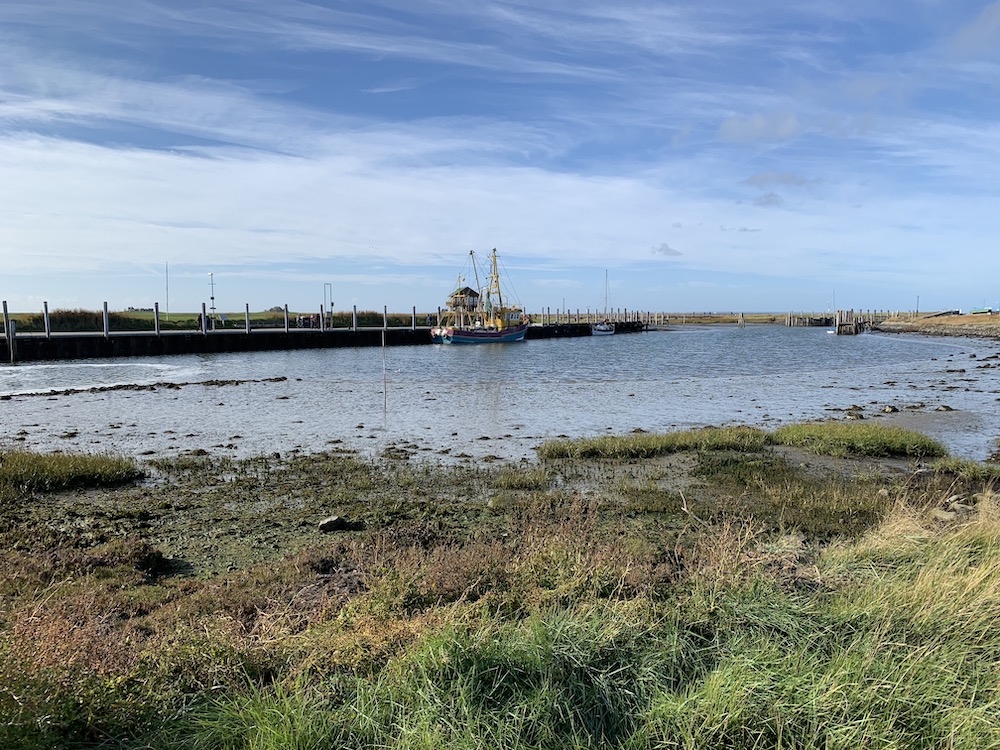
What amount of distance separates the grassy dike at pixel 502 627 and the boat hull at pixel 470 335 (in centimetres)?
6637

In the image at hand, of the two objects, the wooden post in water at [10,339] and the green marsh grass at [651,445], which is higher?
the wooden post in water at [10,339]

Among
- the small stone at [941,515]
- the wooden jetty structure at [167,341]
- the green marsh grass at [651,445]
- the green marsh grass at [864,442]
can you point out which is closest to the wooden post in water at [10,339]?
the wooden jetty structure at [167,341]

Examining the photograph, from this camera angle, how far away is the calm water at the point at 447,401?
20.0 meters

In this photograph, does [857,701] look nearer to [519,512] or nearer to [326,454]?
[519,512]

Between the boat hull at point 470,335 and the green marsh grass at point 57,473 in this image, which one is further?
the boat hull at point 470,335

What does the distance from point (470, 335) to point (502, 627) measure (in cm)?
7387

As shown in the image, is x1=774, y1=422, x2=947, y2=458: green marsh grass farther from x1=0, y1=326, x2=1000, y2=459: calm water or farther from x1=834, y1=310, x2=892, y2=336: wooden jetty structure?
x1=834, y1=310, x2=892, y2=336: wooden jetty structure

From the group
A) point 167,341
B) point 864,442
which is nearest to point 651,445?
point 864,442

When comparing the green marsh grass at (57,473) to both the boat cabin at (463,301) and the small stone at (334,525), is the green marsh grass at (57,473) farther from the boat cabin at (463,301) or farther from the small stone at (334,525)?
the boat cabin at (463,301)

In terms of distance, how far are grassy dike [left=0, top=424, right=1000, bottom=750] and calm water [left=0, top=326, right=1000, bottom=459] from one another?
8.08m

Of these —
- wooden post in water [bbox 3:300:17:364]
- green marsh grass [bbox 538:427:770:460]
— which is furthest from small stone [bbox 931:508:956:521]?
wooden post in water [bbox 3:300:17:364]

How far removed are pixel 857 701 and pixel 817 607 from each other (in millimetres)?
1651

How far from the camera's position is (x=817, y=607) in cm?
587

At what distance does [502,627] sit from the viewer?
553 centimetres
